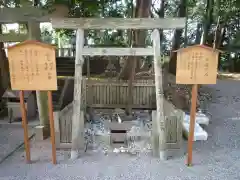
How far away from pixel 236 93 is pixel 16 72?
772 cm

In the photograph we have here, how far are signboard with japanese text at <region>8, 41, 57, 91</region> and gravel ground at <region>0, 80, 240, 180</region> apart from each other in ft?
3.80

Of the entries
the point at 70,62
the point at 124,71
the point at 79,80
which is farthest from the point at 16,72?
the point at 70,62

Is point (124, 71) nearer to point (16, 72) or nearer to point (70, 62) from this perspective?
point (16, 72)

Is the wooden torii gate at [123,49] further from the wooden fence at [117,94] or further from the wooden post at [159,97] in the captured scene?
the wooden fence at [117,94]

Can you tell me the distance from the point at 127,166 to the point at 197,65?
178 cm

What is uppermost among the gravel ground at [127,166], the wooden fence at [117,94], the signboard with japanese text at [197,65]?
the signboard with japanese text at [197,65]

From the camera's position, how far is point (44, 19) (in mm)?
3908

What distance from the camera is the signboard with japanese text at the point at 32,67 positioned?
3039 mm

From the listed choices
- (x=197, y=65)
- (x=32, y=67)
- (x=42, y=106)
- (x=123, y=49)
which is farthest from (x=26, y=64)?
(x=197, y=65)

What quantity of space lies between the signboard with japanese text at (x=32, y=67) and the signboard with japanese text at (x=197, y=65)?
1813 millimetres

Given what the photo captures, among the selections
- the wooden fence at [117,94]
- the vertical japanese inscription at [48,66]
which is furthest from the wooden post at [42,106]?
the wooden fence at [117,94]

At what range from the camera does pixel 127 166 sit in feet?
10.6

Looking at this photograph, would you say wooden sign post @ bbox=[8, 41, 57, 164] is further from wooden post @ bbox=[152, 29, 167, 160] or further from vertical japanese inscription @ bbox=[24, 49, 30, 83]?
wooden post @ bbox=[152, 29, 167, 160]

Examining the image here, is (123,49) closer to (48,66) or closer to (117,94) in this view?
(48,66)
